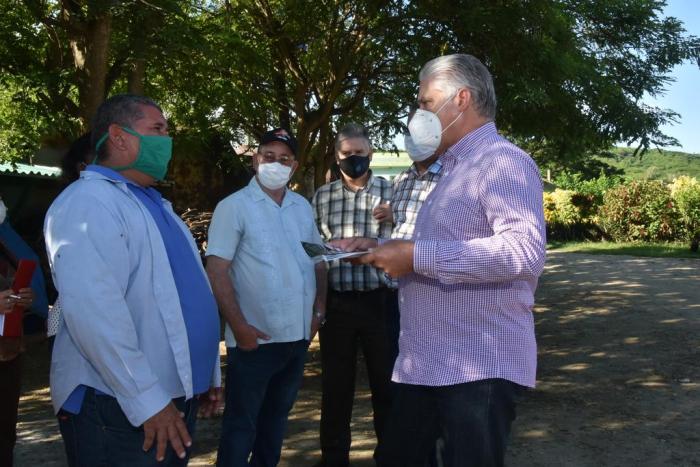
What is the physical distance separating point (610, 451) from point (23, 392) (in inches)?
205

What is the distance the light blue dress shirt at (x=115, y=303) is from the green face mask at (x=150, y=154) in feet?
0.47

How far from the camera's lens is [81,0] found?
22.0 ft

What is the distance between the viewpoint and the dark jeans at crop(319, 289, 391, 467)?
4.35 metres

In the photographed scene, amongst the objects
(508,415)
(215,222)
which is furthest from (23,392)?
(508,415)

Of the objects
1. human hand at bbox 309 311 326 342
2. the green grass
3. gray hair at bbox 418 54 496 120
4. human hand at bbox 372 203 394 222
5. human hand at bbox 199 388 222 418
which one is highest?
gray hair at bbox 418 54 496 120

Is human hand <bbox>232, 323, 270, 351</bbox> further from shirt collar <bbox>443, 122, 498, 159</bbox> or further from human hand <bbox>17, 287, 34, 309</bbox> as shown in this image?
shirt collar <bbox>443, 122, 498, 159</bbox>

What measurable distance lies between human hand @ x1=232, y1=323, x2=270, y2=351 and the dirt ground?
5.07 ft

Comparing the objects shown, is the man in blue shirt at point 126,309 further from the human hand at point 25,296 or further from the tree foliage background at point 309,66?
the tree foliage background at point 309,66

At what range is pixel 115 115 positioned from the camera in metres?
2.40

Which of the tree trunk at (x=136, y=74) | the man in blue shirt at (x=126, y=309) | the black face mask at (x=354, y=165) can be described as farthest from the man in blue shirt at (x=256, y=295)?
the tree trunk at (x=136, y=74)

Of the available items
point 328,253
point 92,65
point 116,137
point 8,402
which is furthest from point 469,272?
point 92,65

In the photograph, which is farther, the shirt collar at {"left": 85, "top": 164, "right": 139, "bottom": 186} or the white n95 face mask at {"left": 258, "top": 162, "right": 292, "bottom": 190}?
the white n95 face mask at {"left": 258, "top": 162, "right": 292, "bottom": 190}

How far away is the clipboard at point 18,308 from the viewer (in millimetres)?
2764

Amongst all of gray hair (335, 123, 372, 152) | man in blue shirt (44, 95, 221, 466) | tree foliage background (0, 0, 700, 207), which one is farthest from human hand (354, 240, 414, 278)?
tree foliage background (0, 0, 700, 207)
